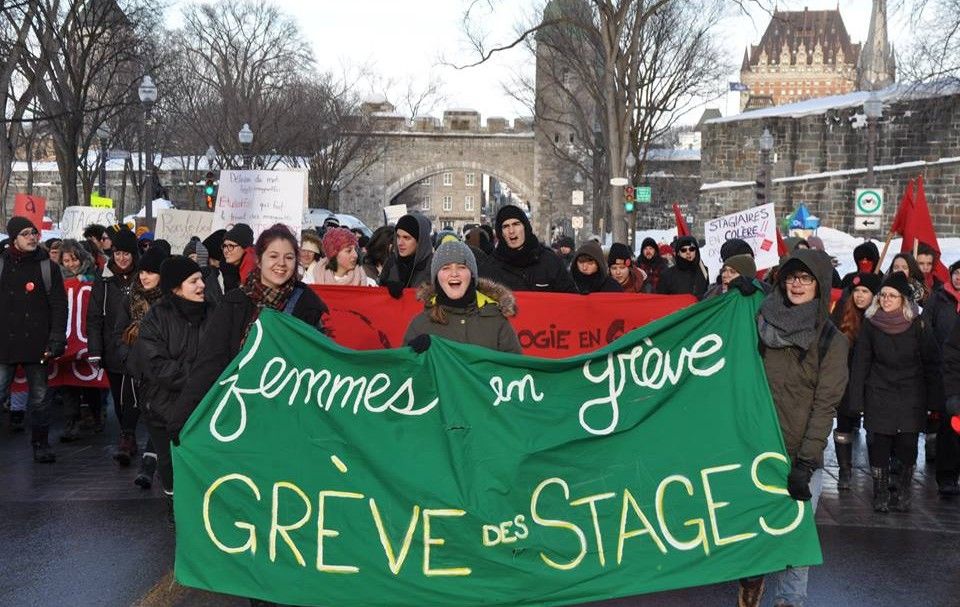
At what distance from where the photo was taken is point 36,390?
955cm

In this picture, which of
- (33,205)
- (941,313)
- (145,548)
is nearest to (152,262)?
(145,548)

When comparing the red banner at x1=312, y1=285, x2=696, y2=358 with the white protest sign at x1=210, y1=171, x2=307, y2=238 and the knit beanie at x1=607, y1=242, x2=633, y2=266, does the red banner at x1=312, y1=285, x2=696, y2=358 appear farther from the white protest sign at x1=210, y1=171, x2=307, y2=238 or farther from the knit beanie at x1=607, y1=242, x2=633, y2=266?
the white protest sign at x1=210, y1=171, x2=307, y2=238

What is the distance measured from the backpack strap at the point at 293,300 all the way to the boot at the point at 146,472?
2959 millimetres

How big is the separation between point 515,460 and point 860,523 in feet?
11.7

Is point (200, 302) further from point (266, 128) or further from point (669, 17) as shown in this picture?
point (266, 128)

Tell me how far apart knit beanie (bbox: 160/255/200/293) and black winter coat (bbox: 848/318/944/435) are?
443cm

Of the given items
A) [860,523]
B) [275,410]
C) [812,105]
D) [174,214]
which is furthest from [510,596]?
[812,105]

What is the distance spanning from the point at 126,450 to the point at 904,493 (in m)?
5.55

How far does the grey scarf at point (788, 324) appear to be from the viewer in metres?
5.23

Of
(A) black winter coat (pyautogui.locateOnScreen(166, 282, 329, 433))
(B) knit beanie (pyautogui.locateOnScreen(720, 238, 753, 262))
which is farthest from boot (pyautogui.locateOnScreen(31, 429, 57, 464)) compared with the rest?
(B) knit beanie (pyautogui.locateOnScreen(720, 238, 753, 262))

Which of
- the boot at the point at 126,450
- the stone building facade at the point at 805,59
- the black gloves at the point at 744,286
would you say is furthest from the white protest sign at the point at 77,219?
the stone building facade at the point at 805,59

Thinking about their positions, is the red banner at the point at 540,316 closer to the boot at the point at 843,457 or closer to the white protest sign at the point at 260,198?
the boot at the point at 843,457

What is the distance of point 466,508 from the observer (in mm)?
5055

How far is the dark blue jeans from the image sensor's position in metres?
9.43
